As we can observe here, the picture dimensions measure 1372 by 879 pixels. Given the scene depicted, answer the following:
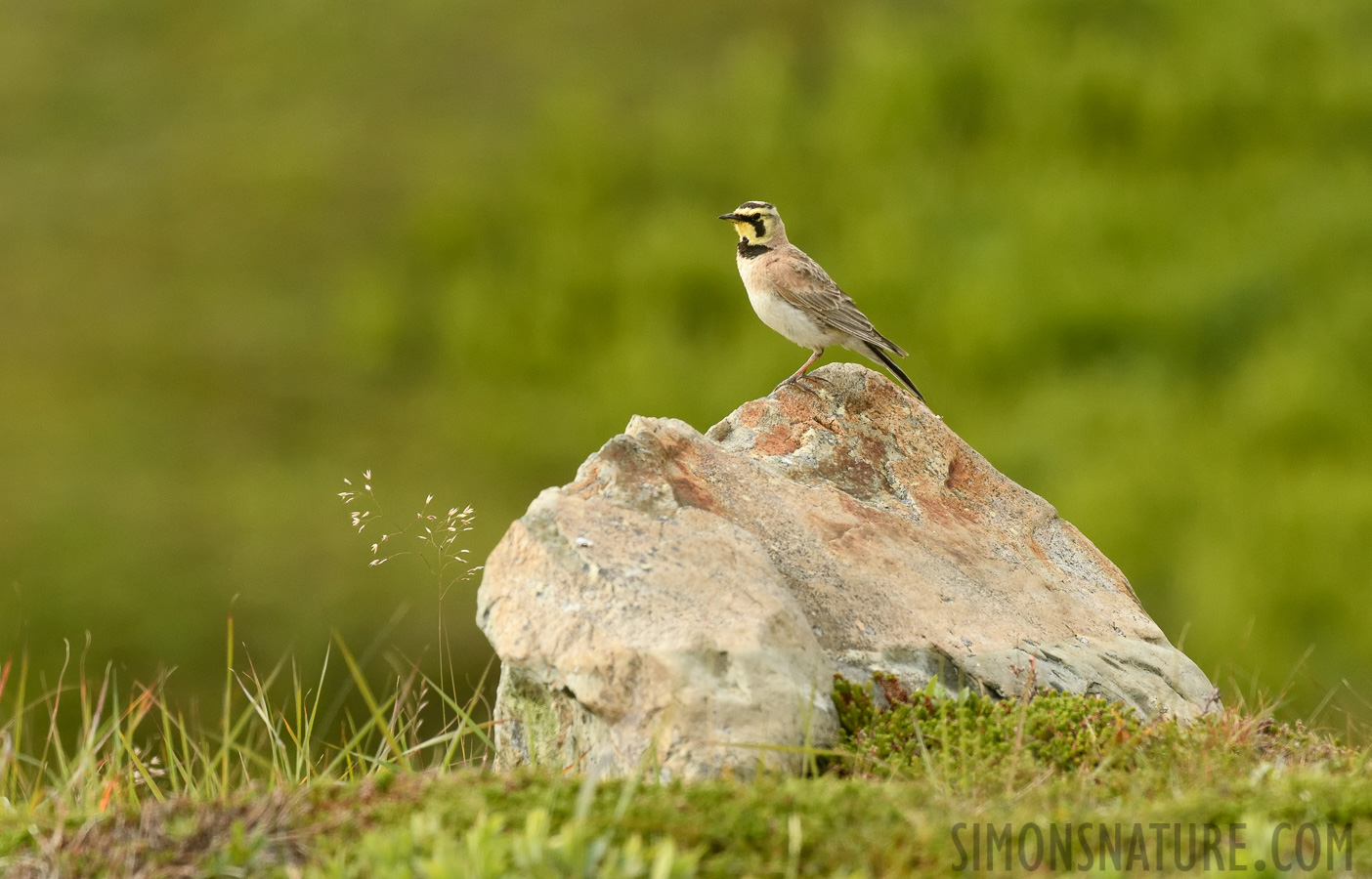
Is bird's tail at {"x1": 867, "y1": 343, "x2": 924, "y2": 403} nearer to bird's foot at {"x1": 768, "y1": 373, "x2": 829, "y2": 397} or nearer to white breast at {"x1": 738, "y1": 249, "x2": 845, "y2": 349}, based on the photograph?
white breast at {"x1": 738, "y1": 249, "x2": 845, "y2": 349}

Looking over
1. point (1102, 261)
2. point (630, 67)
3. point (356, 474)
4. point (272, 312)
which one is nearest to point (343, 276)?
point (272, 312)

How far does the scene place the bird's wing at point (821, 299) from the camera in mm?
7328

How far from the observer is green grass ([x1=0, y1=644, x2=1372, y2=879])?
3357mm

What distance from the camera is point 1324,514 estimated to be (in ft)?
55.1

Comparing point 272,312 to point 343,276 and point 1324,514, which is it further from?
point 1324,514

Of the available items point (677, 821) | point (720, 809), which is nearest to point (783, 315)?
point (720, 809)

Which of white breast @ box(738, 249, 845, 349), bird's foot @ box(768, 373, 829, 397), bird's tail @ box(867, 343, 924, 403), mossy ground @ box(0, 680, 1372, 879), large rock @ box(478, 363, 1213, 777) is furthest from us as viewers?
white breast @ box(738, 249, 845, 349)

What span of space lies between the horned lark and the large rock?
0.58 metres

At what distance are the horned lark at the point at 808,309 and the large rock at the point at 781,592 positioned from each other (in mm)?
579

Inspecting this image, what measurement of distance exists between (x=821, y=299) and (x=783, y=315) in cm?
25

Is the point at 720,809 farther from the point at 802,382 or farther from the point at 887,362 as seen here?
the point at 887,362

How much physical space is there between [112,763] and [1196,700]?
451cm

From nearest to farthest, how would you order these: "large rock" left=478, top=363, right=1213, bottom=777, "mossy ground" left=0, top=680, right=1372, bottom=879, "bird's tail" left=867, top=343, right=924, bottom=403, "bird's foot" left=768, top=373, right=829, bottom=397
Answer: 1. "mossy ground" left=0, top=680, right=1372, bottom=879
2. "large rock" left=478, top=363, right=1213, bottom=777
3. "bird's foot" left=768, top=373, right=829, bottom=397
4. "bird's tail" left=867, top=343, right=924, bottom=403

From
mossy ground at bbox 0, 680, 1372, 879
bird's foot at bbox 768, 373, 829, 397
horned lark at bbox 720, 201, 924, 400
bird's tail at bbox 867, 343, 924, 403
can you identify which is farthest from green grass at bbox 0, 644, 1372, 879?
horned lark at bbox 720, 201, 924, 400
